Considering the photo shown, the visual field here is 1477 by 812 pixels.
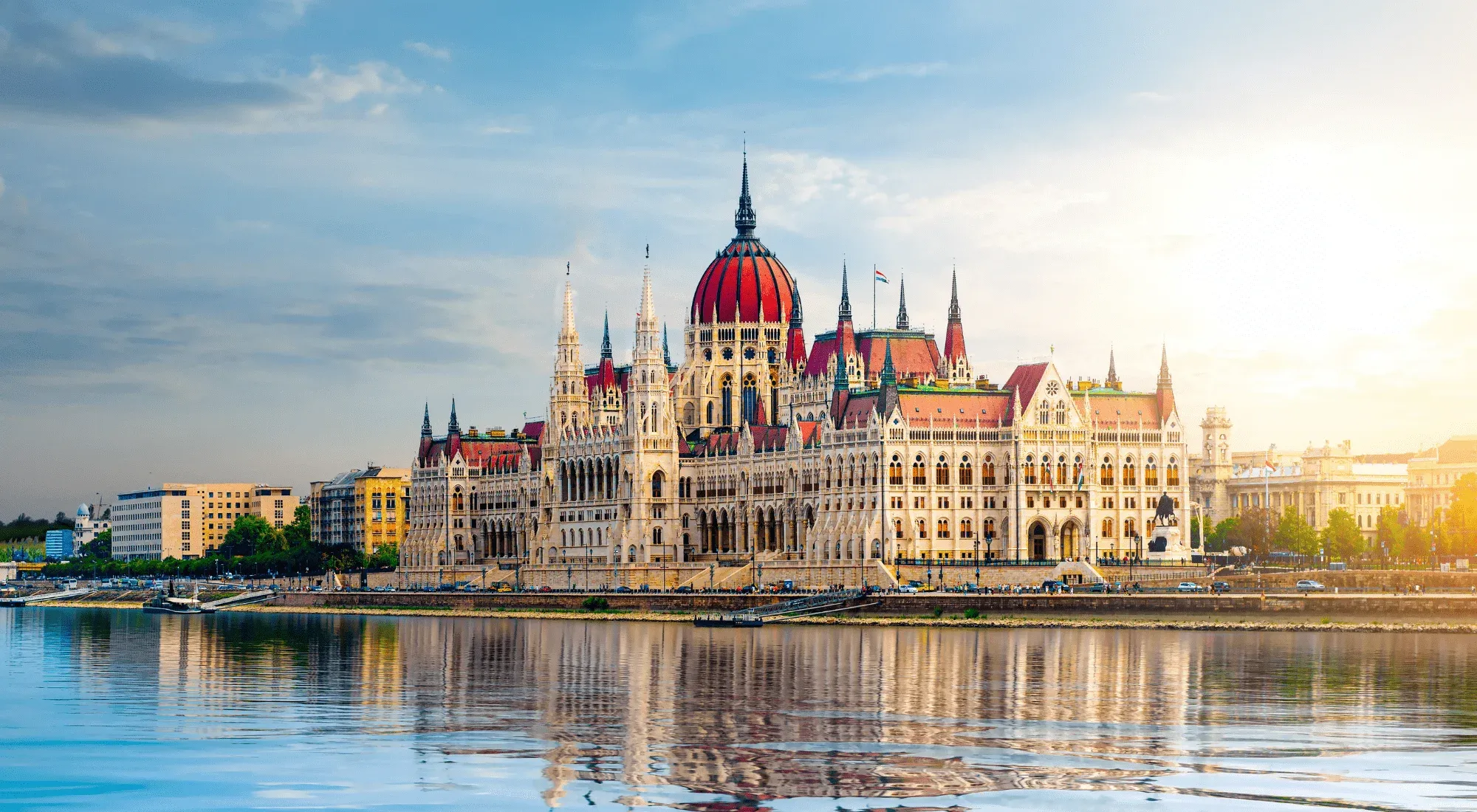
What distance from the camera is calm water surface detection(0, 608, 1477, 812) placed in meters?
53.8

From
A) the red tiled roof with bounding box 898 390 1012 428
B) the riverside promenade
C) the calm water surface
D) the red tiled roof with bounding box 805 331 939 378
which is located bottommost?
the calm water surface

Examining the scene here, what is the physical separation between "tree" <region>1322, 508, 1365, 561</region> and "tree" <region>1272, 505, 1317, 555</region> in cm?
122

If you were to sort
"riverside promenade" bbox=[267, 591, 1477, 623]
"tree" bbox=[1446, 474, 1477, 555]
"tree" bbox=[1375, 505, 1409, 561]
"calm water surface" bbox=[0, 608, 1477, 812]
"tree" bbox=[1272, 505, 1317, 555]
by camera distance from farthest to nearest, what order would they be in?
"tree" bbox=[1272, 505, 1317, 555]
"tree" bbox=[1375, 505, 1409, 561]
"tree" bbox=[1446, 474, 1477, 555]
"riverside promenade" bbox=[267, 591, 1477, 623]
"calm water surface" bbox=[0, 608, 1477, 812]

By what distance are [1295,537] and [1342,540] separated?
464 cm

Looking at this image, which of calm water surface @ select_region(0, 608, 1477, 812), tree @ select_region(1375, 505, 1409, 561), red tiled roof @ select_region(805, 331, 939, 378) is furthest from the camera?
red tiled roof @ select_region(805, 331, 939, 378)


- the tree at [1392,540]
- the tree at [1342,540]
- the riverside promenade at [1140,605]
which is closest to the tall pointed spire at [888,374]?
the riverside promenade at [1140,605]

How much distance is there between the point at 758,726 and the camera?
220ft

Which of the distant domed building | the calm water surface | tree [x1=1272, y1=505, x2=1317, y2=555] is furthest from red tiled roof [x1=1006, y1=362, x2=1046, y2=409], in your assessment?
the calm water surface

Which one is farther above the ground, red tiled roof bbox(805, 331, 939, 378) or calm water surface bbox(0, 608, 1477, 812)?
red tiled roof bbox(805, 331, 939, 378)

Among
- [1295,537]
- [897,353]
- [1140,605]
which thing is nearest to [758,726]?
[1140,605]

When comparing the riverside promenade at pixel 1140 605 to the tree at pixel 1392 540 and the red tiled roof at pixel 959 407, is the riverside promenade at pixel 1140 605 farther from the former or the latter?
the tree at pixel 1392 540

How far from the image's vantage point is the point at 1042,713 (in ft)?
232

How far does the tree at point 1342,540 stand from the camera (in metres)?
183

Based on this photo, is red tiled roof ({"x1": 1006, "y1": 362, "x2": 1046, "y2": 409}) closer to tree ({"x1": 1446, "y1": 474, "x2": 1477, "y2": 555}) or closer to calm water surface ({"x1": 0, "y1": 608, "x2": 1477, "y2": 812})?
tree ({"x1": 1446, "y1": 474, "x2": 1477, "y2": 555})
